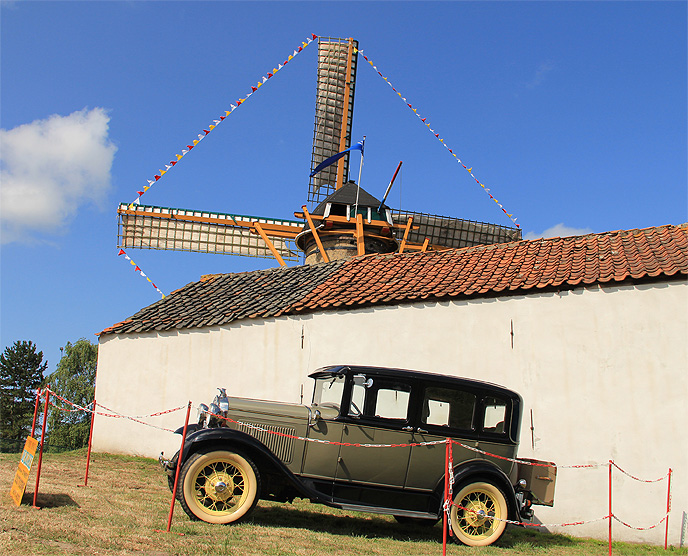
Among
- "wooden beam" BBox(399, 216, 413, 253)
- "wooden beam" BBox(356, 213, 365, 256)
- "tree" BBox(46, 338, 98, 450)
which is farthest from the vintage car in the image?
"tree" BBox(46, 338, 98, 450)

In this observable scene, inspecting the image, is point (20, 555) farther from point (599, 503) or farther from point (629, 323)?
point (629, 323)

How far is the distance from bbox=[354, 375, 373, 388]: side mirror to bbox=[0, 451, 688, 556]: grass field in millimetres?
1639

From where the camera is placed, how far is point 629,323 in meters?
9.07

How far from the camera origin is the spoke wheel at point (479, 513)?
257 inches

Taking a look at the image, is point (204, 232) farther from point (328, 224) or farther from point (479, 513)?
point (479, 513)

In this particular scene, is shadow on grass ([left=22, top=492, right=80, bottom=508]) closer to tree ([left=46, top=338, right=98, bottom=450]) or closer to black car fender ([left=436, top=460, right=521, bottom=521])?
black car fender ([left=436, top=460, right=521, bottom=521])

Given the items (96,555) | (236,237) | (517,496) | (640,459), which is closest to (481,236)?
(236,237)

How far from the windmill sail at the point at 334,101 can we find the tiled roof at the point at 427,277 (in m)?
12.6

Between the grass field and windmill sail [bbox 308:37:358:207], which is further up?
windmill sail [bbox 308:37:358:207]

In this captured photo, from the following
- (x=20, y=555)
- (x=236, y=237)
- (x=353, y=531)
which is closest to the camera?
(x=20, y=555)

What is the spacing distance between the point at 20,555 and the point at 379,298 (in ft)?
24.8

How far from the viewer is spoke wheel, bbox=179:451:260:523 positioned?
233 inches

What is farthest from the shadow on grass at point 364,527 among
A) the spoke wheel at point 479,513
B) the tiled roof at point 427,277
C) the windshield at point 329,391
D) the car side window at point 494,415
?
the tiled roof at point 427,277

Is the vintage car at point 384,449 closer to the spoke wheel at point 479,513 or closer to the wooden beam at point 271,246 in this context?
the spoke wheel at point 479,513
